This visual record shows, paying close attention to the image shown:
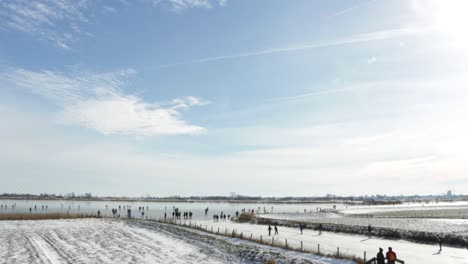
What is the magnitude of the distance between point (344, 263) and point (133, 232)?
80.1 ft

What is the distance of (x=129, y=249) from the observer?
1162 inches

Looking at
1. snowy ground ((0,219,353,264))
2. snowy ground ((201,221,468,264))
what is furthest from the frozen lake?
snowy ground ((201,221,468,264))

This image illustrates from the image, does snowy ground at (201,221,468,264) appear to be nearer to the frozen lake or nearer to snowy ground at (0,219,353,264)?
snowy ground at (0,219,353,264)

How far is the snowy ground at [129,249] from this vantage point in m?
24.8

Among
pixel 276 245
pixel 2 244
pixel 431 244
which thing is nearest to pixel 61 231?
pixel 2 244

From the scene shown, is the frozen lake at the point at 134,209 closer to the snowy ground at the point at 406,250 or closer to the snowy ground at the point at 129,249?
the snowy ground at the point at 129,249

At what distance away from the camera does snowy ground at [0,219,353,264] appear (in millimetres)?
24844

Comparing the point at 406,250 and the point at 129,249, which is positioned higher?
the point at 129,249

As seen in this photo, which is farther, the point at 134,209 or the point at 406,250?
the point at 134,209

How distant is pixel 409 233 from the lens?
41.7 m

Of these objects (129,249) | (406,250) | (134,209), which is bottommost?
(134,209)

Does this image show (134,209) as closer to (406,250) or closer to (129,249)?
(129,249)

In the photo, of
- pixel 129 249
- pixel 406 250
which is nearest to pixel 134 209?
pixel 129 249

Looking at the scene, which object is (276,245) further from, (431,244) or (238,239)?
(431,244)
